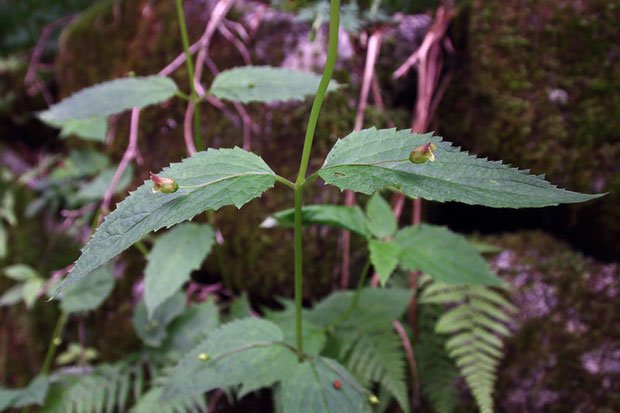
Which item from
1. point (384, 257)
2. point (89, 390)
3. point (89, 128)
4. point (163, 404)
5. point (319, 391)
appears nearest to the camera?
point (319, 391)

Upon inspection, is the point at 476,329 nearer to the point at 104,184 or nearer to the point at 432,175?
the point at 432,175

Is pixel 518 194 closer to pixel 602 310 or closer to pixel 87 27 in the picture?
pixel 602 310

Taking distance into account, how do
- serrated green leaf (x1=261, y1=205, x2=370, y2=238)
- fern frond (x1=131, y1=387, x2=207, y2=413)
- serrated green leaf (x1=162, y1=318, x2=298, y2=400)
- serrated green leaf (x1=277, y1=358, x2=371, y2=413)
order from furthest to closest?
1. fern frond (x1=131, y1=387, x2=207, y2=413)
2. serrated green leaf (x1=261, y1=205, x2=370, y2=238)
3. serrated green leaf (x1=162, y1=318, x2=298, y2=400)
4. serrated green leaf (x1=277, y1=358, x2=371, y2=413)

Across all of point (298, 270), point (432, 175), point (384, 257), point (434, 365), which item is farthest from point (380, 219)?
point (434, 365)

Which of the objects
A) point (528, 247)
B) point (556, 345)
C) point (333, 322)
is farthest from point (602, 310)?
point (333, 322)

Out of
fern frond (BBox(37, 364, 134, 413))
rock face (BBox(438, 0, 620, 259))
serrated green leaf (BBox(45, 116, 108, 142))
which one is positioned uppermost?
rock face (BBox(438, 0, 620, 259))

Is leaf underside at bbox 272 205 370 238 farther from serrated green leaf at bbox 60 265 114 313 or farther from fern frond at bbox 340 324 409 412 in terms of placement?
serrated green leaf at bbox 60 265 114 313

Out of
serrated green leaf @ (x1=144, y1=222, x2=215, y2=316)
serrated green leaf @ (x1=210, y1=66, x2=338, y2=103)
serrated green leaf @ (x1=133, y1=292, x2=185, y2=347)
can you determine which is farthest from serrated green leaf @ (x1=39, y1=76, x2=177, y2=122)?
serrated green leaf @ (x1=133, y1=292, x2=185, y2=347)
